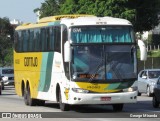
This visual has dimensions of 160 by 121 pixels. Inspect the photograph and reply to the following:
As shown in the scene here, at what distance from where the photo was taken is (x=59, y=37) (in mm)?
23812

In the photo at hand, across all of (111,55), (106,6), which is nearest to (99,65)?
(111,55)

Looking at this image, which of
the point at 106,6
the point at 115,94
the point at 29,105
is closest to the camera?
the point at 115,94

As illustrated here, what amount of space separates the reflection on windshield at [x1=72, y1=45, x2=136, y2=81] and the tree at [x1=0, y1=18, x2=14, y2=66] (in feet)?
232

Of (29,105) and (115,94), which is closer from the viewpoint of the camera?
(115,94)

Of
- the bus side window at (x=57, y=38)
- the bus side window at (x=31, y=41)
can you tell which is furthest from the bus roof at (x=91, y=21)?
the bus side window at (x=31, y=41)

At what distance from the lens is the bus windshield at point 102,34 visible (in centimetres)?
2284

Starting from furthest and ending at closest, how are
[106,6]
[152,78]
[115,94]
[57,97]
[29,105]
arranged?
[106,6] < [152,78] < [29,105] < [57,97] < [115,94]

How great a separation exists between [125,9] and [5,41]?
44889 millimetres

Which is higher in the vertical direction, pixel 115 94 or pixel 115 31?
pixel 115 31

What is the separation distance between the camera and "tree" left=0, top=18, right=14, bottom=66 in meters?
95.8

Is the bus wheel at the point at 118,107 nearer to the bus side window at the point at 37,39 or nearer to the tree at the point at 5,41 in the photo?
the bus side window at the point at 37,39

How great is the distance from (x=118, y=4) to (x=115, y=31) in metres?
44.8

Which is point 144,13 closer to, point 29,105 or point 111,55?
point 29,105

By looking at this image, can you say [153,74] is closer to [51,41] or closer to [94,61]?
[51,41]
